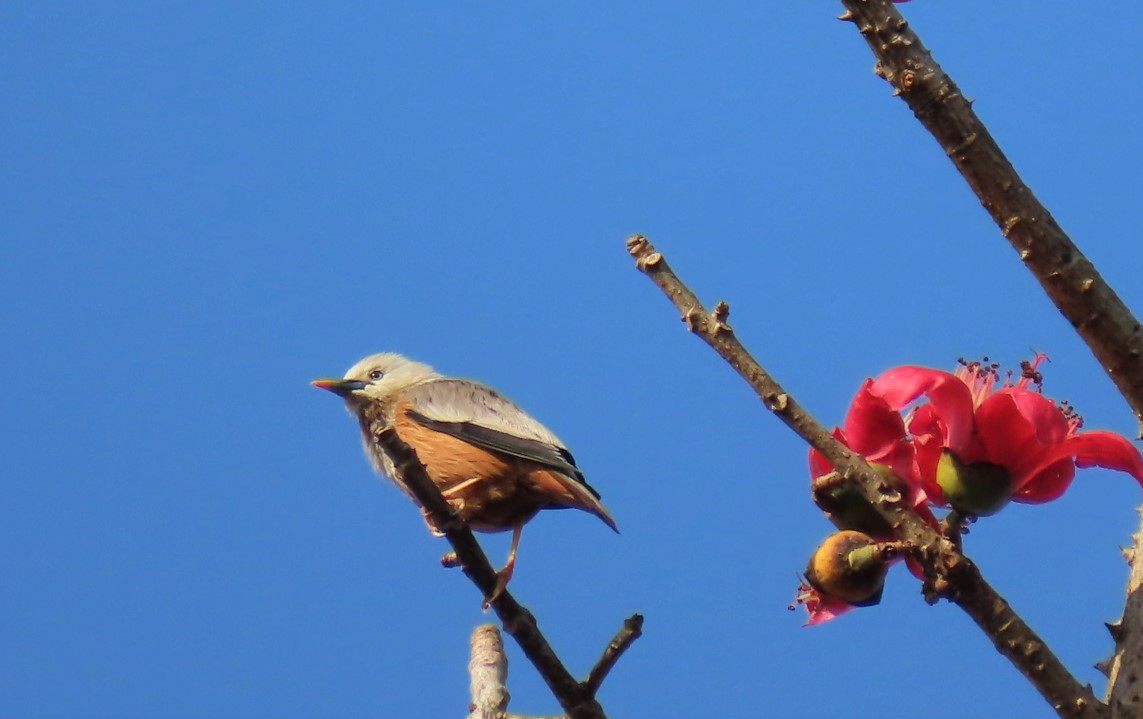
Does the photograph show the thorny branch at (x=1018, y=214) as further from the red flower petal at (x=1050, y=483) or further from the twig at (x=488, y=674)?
the twig at (x=488, y=674)

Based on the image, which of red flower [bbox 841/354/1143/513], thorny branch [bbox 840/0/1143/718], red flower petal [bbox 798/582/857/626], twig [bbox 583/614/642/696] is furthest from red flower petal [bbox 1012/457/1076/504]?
twig [bbox 583/614/642/696]

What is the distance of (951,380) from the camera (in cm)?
241

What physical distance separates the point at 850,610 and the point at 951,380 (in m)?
0.53

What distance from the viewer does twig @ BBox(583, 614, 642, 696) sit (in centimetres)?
316

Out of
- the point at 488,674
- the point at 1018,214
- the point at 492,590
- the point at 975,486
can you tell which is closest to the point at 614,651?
the point at 492,590

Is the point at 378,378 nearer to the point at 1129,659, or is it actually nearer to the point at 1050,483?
the point at 1050,483

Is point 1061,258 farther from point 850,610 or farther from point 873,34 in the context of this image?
point 850,610

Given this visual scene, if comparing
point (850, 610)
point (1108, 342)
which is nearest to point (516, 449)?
point (850, 610)

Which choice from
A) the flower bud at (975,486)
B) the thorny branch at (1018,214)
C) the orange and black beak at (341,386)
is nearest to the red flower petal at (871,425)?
the flower bud at (975,486)

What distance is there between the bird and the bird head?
0.03 ft

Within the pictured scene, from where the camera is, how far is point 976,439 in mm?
2420

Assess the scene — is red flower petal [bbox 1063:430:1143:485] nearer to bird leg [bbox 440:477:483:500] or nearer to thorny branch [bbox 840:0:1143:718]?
thorny branch [bbox 840:0:1143:718]

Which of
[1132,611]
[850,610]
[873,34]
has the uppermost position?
[873,34]

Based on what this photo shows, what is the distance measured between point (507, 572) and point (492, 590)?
3.83ft
